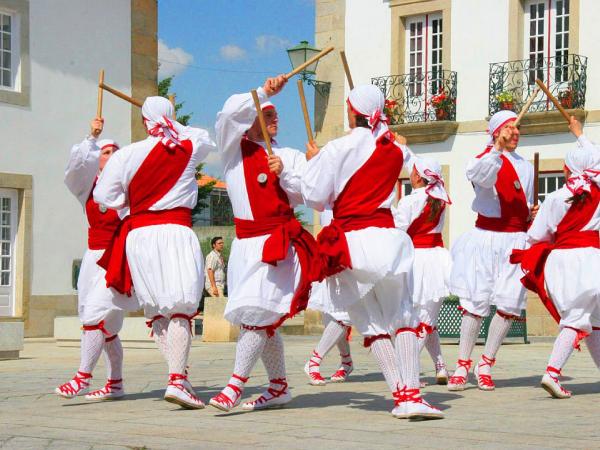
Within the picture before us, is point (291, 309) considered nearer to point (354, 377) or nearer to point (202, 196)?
point (354, 377)

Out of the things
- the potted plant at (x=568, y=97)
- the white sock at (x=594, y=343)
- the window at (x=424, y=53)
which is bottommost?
the white sock at (x=594, y=343)

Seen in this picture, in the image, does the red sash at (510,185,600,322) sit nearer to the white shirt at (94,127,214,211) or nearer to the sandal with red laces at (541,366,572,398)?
the sandal with red laces at (541,366,572,398)

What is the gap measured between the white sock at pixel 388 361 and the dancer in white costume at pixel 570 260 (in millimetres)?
1570

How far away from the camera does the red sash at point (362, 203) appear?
797cm

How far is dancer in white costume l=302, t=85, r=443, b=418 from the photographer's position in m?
7.92

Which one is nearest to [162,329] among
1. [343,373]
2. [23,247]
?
[343,373]

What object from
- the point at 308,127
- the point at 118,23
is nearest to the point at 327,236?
the point at 308,127

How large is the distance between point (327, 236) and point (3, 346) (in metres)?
7.44

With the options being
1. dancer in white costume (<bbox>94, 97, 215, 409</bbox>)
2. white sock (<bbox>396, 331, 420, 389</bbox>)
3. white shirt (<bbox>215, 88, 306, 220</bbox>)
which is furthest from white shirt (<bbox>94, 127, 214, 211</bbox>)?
white sock (<bbox>396, 331, 420, 389</bbox>)

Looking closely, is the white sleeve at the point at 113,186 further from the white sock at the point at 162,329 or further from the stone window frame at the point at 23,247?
the stone window frame at the point at 23,247

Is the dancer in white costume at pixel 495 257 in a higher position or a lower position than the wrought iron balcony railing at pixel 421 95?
lower

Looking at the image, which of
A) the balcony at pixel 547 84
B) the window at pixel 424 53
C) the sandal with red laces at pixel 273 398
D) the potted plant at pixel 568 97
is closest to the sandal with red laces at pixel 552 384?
the sandal with red laces at pixel 273 398

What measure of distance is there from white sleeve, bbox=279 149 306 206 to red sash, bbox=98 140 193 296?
2.44 ft

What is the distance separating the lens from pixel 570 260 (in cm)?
935
